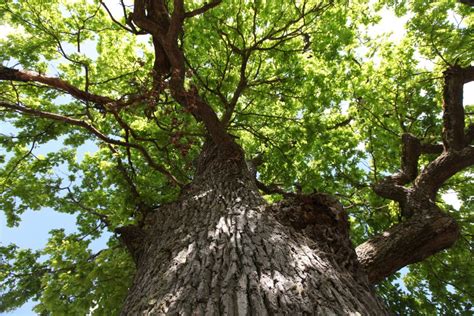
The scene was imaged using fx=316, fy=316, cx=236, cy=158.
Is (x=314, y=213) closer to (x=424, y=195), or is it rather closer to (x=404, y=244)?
(x=404, y=244)

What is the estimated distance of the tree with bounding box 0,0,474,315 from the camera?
2709 millimetres

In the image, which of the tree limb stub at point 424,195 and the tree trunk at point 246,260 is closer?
the tree trunk at point 246,260

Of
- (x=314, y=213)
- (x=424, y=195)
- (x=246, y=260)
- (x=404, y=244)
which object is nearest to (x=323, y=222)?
(x=314, y=213)

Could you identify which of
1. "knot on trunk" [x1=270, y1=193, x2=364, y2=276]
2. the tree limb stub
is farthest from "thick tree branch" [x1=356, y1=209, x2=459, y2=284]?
"knot on trunk" [x1=270, y1=193, x2=364, y2=276]

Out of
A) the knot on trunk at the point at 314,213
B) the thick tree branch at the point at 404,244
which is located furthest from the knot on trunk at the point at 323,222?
the thick tree branch at the point at 404,244

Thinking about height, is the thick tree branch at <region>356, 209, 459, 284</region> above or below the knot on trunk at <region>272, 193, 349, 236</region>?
below

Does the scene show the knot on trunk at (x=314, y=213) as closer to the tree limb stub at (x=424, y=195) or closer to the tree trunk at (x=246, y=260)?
the tree trunk at (x=246, y=260)

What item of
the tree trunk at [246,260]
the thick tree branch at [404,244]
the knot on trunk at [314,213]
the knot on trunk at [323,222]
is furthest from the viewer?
the thick tree branch at [404,244]

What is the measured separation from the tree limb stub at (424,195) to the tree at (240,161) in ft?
0.08

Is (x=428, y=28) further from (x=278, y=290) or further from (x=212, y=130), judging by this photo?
(x=278, y=290)

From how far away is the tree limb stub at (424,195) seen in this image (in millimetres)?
3916

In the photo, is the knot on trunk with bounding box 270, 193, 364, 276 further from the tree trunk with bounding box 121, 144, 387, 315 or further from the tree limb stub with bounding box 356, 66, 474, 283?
the tree limb stub with bounding box 356, 66, 474, 283

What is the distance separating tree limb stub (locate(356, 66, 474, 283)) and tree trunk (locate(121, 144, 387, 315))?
2.77ft

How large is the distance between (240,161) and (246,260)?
3005 mm
